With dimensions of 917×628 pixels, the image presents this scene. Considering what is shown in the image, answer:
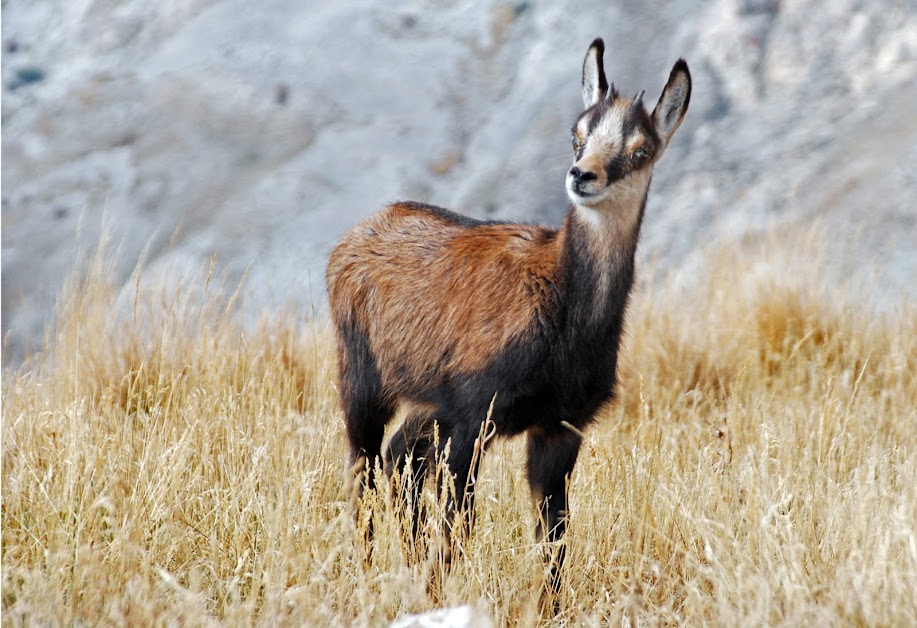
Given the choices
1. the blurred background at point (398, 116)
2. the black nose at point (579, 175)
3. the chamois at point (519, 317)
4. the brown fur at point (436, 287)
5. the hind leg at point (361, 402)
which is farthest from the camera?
the blurred background at point (398, 116)

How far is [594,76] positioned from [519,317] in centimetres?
125

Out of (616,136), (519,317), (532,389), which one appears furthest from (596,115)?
(532,389)

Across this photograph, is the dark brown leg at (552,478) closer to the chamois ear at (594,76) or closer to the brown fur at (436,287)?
the brown fur at (436,287)

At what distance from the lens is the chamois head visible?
159 inches

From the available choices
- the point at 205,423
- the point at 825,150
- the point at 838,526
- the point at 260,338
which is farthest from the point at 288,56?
the point at 838,526

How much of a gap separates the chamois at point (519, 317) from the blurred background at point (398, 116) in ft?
22.5

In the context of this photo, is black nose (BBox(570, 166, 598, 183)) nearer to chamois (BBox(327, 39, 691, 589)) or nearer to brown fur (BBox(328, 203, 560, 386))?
chamois (BBox(327, 39, 691, 589))

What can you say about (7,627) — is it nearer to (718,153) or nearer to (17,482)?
(17,482)

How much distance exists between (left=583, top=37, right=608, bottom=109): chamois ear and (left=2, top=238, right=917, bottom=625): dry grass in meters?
1.56

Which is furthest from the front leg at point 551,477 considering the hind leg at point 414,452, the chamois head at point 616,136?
the chamois head at point 616,136

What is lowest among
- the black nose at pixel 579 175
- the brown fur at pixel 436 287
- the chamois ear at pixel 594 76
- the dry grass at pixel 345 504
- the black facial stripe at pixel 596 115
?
the dry grass at pixel 345 504

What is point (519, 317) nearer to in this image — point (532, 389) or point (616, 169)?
point (532, 389)

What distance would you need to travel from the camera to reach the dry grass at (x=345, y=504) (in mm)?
3490

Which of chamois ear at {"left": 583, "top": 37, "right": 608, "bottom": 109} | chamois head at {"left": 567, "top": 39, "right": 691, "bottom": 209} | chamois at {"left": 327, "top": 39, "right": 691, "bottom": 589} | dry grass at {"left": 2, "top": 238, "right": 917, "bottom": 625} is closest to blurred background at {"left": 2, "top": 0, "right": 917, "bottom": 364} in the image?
dry grass at {"left": 2, "top": 238, "right": 917, "bottom": 625}
